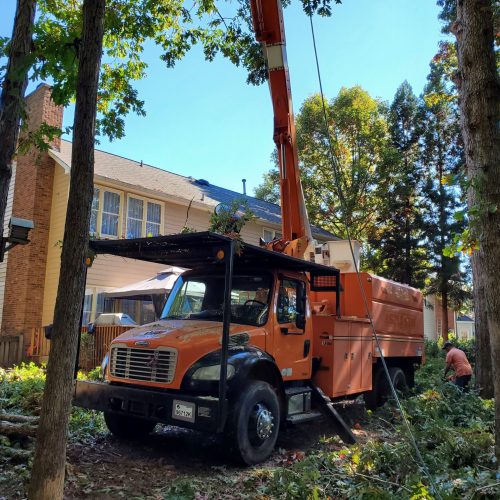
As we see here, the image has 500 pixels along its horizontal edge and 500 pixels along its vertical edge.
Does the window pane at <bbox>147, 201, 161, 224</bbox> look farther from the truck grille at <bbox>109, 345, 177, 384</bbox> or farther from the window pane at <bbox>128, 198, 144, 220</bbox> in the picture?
→ the truck grille at <bbox>109, 345, 177, 384</bbox>

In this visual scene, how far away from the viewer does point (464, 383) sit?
11.0 metres

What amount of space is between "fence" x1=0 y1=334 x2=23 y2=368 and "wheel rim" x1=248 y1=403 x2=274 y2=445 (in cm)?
1140

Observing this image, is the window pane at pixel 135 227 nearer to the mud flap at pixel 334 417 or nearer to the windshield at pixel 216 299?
the windshield at pixel 216 299

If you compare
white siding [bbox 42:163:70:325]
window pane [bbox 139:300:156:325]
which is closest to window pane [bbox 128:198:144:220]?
white siding [bbox 42:163:70:325]

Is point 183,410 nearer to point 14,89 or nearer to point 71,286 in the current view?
point 71,286

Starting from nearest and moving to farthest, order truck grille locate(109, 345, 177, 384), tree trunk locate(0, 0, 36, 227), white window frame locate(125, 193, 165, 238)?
tree trunk locate(0, 0, 36, 227), truck grille locate(109, 345, 177, 384), white window frame locate(125, 193, 165, 238)

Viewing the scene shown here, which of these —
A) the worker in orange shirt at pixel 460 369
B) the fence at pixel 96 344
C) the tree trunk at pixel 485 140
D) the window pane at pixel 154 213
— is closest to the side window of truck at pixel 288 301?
the tree trunk at pixel 485 140

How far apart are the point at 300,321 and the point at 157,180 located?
509 inches

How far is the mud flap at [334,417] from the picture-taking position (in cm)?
696

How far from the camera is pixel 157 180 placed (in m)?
18.9

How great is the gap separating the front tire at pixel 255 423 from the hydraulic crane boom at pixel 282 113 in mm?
3155

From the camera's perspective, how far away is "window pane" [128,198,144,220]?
16750 mm

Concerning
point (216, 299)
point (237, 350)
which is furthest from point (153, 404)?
point (216, 299)

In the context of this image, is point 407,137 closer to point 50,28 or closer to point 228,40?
point 228,40
